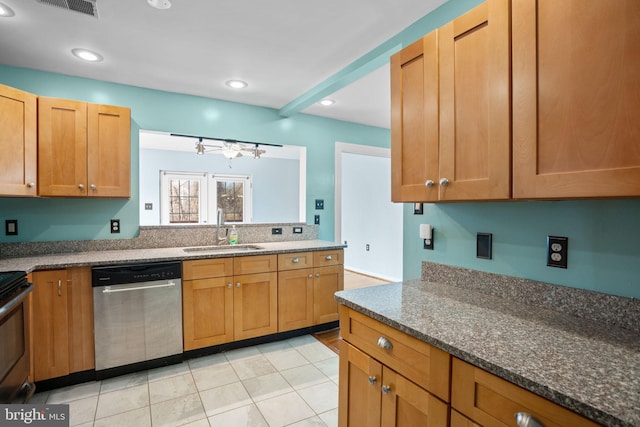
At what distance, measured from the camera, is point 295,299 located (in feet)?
9.96

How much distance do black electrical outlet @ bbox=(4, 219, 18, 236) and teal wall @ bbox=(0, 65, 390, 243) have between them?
0.09 feet

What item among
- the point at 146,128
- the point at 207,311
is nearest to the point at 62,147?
the point at 146,128

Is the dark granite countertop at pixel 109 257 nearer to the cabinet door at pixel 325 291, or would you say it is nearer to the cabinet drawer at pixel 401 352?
the cabinet door at pixel 325 291

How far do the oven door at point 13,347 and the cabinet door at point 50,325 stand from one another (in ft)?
0.85

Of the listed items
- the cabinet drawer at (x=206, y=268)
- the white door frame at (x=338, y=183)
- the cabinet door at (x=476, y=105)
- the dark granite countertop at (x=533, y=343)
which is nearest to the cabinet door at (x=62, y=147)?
the cabinet drawer at (x=206, y=268)

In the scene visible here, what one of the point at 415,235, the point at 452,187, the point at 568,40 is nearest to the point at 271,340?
the point at 415,235

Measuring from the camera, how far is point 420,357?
109cm

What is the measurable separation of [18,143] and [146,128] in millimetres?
939

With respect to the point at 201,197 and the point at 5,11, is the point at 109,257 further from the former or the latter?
the point at 201,197

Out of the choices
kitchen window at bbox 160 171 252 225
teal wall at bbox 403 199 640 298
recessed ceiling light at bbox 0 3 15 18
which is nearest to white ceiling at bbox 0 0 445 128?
recessed ceiling light at bbox 0 3 15 18

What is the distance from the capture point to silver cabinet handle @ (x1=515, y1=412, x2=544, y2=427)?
0.78 metres

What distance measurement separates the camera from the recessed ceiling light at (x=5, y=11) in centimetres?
176

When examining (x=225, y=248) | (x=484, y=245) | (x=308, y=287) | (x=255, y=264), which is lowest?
(x=308, y=287)

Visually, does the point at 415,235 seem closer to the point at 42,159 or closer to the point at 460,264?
the point at 460,264
